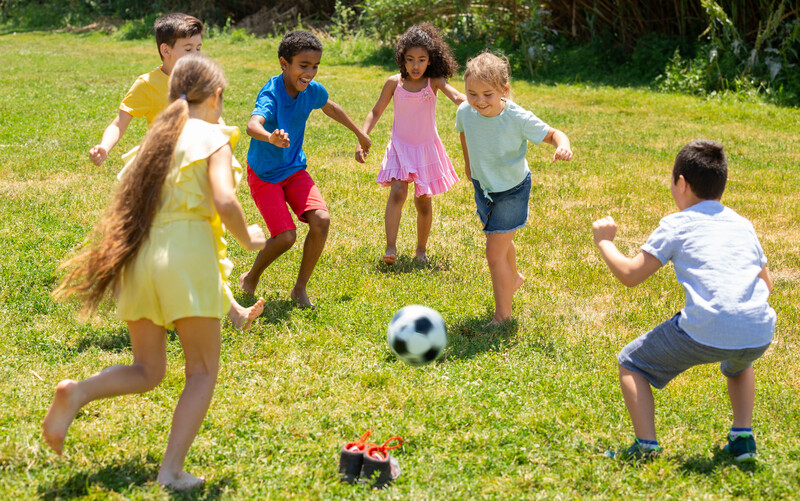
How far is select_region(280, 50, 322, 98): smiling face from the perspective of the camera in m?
5.07

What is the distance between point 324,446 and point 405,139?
3.32m

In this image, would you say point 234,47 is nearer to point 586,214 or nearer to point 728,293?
point 586,214

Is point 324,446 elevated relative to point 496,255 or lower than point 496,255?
lower

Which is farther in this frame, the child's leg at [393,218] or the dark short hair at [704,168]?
the child's leg at [393,218]

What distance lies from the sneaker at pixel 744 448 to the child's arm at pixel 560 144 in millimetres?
1624

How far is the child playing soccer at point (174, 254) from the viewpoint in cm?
304

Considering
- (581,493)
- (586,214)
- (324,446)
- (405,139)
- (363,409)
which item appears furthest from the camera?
(586,214)

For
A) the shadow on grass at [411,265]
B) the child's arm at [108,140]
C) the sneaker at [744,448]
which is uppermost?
the child's arm at [108,140]

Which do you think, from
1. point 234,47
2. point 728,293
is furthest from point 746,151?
point 234,47

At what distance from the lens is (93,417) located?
3.74 metres

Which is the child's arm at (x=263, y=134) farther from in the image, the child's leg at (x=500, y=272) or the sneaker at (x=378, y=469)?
the sneaker at (x=378, y=469)

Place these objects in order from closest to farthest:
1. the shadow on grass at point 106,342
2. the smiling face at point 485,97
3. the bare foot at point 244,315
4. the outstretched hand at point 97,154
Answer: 1. the bare foot at point 244,315
2. the outstretched hand at point 97,154
3. the shadow on grass at point 106,342
4. the smiling face at point 485,97

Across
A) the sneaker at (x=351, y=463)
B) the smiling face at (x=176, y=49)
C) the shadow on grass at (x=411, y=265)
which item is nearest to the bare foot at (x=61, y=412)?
the sneaker at (x=351, y=463)

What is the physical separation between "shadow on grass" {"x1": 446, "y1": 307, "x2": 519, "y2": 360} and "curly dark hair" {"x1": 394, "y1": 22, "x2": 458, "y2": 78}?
79.6 inches
